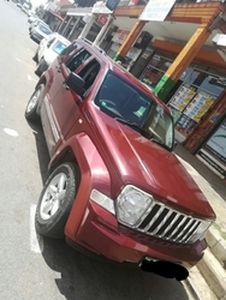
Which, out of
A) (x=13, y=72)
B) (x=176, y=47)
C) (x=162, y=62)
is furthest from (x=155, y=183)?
(x=162, y=62)

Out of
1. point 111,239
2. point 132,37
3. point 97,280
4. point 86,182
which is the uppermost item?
point 132,37

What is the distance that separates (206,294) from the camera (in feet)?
12.0

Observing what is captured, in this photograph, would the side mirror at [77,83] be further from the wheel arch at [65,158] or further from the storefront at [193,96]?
the storefront at [193,96]

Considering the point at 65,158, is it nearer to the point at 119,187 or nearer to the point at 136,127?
the point at 136,127

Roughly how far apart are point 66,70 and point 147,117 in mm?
1861

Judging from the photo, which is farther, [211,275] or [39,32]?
[39,32]

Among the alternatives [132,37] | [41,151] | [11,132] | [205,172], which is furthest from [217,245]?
[132,37]

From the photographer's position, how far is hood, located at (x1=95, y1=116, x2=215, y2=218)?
2.62m

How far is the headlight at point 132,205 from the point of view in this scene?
8.33 ft

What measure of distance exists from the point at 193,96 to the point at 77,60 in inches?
279

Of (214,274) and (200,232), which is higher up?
(200,232)

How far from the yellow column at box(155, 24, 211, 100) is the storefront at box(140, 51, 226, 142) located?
6.34 feet

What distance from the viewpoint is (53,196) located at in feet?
10.7

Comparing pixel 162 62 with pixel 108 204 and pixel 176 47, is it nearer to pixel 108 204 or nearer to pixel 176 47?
pixel 176 47
